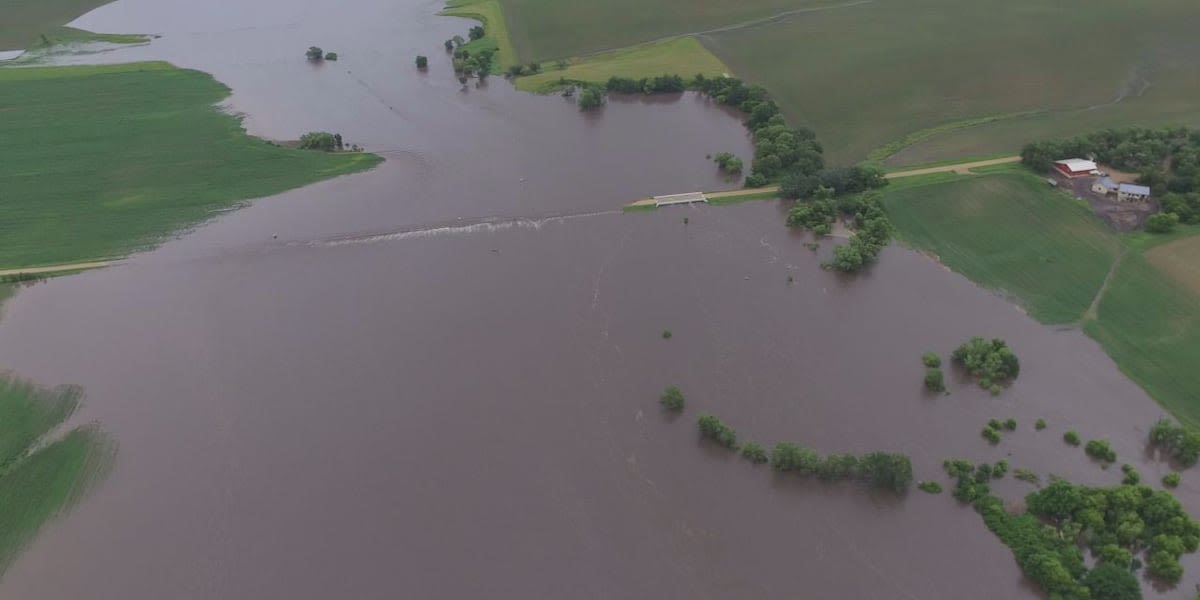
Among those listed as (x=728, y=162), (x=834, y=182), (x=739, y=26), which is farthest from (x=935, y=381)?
(x=739, y=26)

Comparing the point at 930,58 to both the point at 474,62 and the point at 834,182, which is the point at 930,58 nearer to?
the point at 834,182

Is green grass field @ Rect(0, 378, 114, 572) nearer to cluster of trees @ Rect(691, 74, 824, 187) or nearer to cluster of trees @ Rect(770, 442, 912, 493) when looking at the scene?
cluster of trees @ Rect(770, 442, 912, 493)

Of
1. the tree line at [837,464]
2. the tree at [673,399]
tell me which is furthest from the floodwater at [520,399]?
the tree at [673,399]

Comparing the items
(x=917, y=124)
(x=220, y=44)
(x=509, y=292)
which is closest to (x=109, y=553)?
(x=509, y=292)

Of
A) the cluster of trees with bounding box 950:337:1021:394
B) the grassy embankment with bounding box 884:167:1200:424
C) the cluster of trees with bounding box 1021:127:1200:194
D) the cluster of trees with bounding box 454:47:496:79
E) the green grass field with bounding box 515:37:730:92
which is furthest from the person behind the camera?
the cluster of trees with bounding box 454:47:496:79

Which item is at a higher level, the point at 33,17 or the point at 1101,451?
the point at 33,17

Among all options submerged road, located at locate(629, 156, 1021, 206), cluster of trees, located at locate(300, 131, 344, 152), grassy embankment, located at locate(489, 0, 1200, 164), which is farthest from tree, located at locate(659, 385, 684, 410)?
cluster of trees, located at locate(300, 131, 344, 152)

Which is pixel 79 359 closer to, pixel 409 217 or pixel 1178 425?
pixel 409 217
